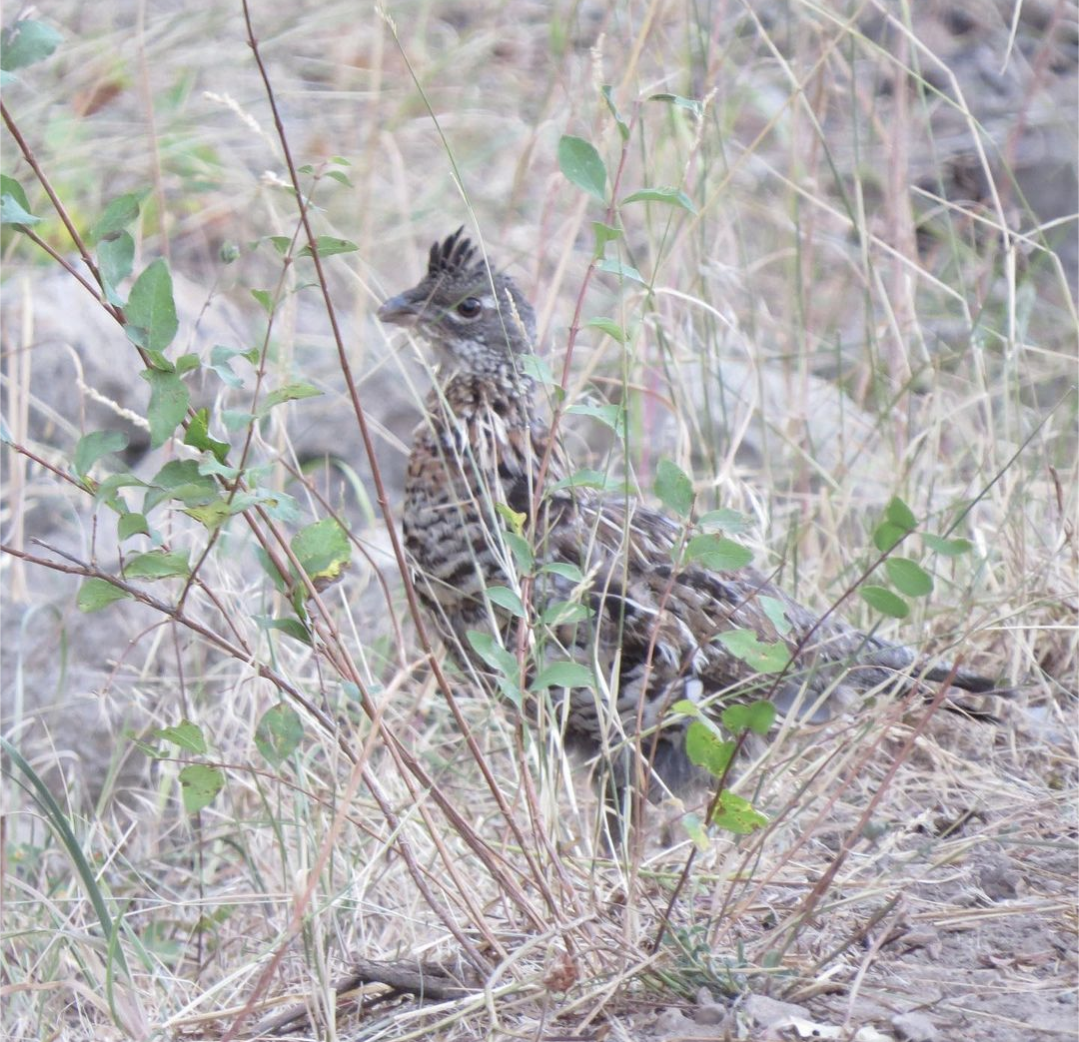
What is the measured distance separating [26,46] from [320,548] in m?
0.77

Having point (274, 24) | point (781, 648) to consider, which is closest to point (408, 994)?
point (781, 648)

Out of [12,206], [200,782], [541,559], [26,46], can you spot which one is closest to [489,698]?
[541,559]

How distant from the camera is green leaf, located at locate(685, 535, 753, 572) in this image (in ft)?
6.93

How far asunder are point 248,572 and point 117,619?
0.42 m

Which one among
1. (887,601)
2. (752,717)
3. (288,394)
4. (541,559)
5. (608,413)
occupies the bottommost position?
(541,559)

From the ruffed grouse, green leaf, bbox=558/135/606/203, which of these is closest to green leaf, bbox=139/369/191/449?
green leaf, bbox=558/135/606/203

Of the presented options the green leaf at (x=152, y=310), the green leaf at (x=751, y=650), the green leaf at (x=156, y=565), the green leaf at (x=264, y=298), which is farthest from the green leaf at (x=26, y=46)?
the green leaf at (x=751, y=650)

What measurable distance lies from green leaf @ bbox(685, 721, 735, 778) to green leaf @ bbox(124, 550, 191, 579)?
73cm

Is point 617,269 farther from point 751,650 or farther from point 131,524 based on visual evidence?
point 131,524

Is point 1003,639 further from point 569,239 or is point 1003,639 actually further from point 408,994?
point 408,994

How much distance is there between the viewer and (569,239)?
12.1 ft

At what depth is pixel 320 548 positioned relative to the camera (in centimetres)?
212

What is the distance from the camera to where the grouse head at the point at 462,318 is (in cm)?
372

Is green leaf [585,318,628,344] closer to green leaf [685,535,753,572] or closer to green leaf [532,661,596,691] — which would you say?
green leaf [685,535,753,572]
